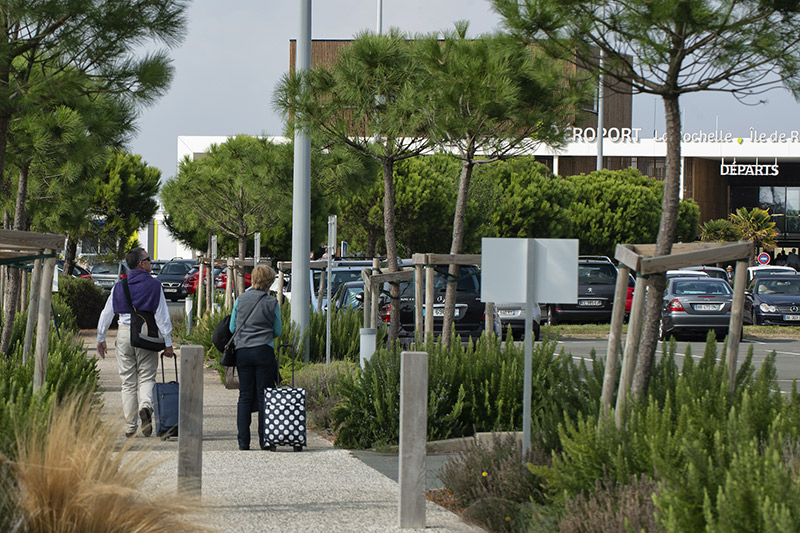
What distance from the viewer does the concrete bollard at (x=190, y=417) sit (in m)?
6.02

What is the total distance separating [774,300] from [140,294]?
22712 millimetres

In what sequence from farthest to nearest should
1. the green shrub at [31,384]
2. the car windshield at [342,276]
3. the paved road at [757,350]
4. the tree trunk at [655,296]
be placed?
the car windshield at [342,276], the paved road at [757,350], the tree trunk at [655,296], the green shrub at [31,384]

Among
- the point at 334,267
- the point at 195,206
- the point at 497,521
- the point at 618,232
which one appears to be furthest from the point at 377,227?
the point at 497,521

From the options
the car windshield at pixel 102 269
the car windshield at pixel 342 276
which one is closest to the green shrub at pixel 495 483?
the car windshield at pixel 342 276

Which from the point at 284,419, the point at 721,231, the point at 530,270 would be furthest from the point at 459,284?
the point at 721,231

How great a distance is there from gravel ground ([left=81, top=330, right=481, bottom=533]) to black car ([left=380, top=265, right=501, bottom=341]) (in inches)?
335

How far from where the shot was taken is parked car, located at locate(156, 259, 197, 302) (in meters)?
45.9

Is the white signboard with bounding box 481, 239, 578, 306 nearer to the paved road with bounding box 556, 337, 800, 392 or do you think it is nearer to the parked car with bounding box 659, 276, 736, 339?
the paved road with bounding box 556, 337, 800, 392

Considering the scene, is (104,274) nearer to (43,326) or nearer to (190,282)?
(190,282)

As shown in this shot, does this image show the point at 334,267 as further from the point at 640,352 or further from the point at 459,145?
the point at 640,352

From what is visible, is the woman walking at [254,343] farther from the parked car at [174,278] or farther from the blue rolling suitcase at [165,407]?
the parked car at [174,278]

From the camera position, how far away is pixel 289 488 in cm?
740

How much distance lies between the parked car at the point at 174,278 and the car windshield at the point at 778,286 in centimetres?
2389

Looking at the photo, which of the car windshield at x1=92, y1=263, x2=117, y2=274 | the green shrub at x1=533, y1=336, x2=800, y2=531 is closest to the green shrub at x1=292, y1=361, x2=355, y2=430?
the green shrub at x1=533, y1=336, x2=800, y2=531
